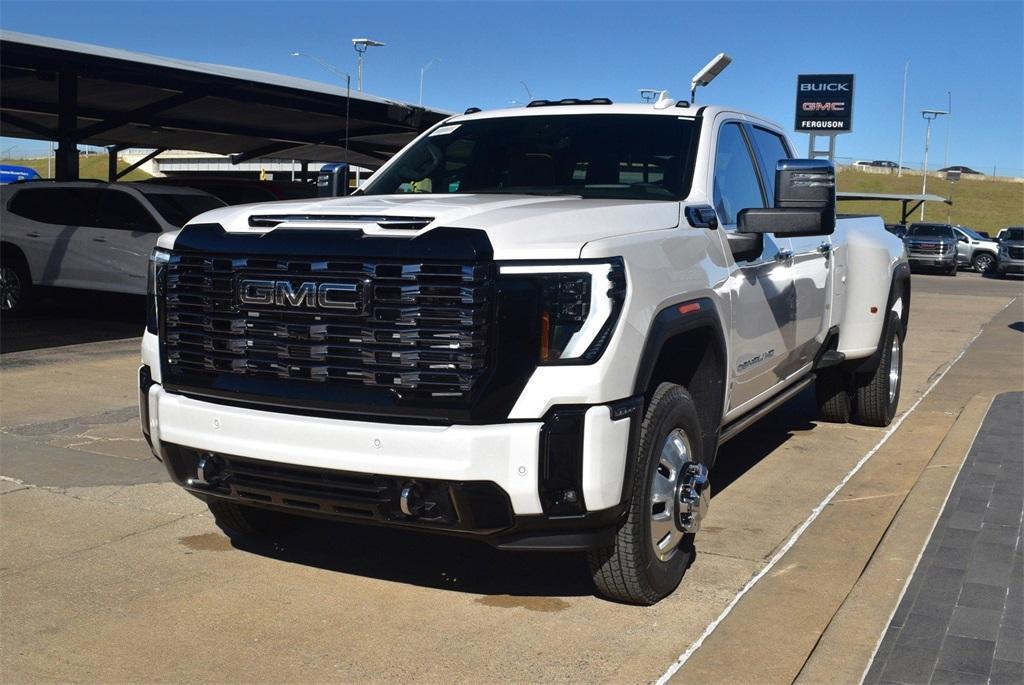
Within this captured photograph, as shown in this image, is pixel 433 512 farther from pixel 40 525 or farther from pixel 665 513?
pixel 40 525

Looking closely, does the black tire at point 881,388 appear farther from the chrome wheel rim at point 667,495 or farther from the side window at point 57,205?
the side window at point 57,205

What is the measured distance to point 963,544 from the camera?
5.35 metres

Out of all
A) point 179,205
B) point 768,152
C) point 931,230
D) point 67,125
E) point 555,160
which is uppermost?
point 67,125

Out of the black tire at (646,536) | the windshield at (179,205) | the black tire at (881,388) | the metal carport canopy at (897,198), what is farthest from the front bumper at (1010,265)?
the black tire at (646,536)

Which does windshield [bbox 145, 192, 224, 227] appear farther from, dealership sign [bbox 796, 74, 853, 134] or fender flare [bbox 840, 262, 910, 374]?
dealership sign [bbox 796, 74, 853, 134]

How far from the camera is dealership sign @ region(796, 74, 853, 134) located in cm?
6084

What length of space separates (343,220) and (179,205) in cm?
1138

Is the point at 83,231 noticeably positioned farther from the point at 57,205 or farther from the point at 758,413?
the point at 758,413

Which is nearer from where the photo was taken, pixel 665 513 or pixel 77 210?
pixel 665 513

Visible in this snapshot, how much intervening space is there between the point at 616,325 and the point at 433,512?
90 cm

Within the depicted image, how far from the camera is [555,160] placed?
5621mm

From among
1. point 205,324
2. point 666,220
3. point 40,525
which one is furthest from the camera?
point 40,525

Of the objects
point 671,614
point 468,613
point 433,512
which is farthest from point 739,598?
point 433,512

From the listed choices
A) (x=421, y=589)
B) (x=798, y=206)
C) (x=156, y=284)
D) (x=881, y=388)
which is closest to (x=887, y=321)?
(x=881, y=388)
